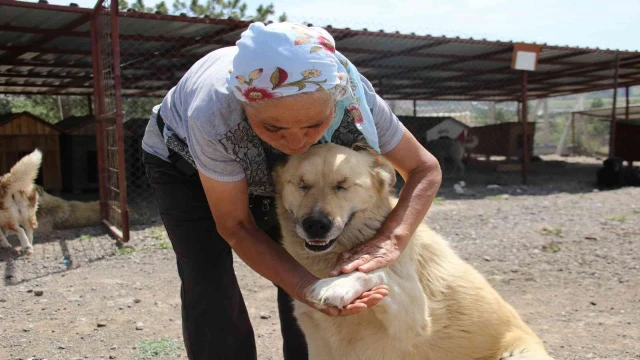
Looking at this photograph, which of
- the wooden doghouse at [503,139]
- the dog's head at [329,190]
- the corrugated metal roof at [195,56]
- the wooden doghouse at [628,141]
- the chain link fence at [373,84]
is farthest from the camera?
the wooden doghouse at [503,139]

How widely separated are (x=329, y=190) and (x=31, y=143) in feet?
32.5

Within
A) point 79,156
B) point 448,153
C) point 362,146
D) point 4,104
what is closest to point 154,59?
point 79,156

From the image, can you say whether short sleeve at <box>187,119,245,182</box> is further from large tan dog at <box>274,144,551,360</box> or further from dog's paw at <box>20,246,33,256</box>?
dog's paw at <box>20,246,33,256</box>

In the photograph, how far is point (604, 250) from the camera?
525 cm

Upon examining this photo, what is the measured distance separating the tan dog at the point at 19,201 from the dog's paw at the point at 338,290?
5.42 m

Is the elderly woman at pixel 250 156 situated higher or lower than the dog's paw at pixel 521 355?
higher

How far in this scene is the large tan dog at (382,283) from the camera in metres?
2.11

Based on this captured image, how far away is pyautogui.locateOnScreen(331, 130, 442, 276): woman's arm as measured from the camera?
6.50ft

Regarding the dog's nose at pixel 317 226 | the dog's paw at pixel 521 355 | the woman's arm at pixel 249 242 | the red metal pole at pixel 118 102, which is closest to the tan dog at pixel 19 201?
the red metal pole at pixel 118 102

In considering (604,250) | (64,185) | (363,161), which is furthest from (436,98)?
(363,161)

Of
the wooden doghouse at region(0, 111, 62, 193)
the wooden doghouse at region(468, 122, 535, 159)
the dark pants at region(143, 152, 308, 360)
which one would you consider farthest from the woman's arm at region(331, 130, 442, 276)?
the wooden doghouse at region(468, 122, 535, 159)

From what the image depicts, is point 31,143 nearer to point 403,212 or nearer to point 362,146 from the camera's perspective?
point 362,146

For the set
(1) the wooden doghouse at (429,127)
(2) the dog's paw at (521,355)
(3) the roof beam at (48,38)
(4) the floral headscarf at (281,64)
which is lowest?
(1) the wooden doghouse at (429,127)

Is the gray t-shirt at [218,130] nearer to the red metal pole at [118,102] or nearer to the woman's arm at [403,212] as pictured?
the woman's arm at [403,212]
